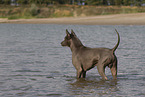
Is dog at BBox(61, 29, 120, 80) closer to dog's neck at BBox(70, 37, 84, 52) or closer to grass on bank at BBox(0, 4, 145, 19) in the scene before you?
dog's neck at BBox(70, 37, 84, 52)

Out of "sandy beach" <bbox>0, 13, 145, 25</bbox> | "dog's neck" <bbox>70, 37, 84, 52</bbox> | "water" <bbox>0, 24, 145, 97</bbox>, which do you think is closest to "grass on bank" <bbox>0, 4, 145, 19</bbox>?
"sandy beach" <bbox>0, 13, 145, 25</bbox>

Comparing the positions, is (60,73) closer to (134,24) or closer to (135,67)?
(135,67)

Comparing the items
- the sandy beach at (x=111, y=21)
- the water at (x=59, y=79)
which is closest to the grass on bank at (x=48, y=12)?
the sandy beach at (x=111, y=21)

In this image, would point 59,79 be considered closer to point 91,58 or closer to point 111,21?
point 91,58

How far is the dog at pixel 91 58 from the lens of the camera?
30.0 feet

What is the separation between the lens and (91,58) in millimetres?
9406

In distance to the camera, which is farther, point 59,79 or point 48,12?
point 48,12

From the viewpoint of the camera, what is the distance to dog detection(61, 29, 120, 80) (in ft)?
30.0

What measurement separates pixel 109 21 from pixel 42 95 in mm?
39094

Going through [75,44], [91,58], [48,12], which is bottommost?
[48,12]

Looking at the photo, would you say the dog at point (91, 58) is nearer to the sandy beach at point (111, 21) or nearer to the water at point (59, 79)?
the water at point (59, 79)

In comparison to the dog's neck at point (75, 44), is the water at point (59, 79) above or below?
below

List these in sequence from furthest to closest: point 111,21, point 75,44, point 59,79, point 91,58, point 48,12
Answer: point 48,12 < point 111,21 < point 59,79 < point 75,44 < point 91,58

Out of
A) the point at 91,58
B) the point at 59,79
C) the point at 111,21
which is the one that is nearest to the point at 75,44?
the point at 91,58
